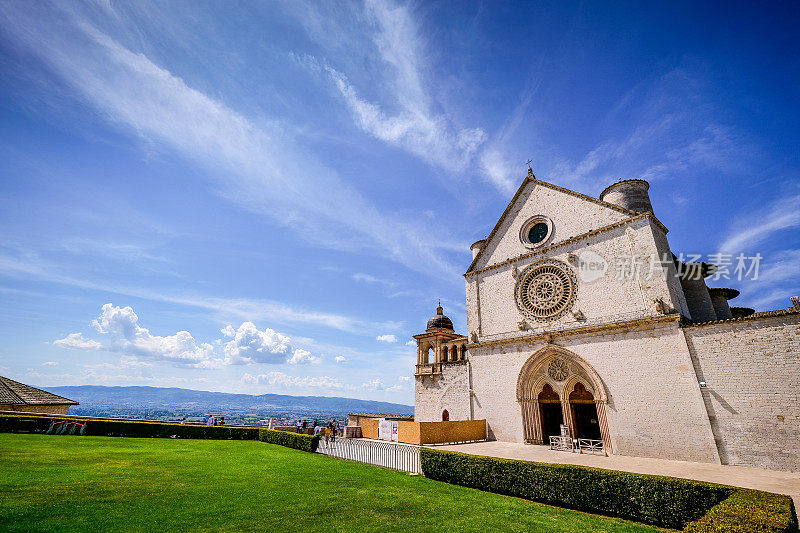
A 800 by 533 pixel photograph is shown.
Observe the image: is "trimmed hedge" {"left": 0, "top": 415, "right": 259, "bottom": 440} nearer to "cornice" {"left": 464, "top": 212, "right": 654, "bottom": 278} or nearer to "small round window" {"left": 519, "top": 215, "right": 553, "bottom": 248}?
"cornice" {"left": 464, "top": 212, "right": 654, "bottom": 278}

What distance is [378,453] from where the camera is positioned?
18.1 metres

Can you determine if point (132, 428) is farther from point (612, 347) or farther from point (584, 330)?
point (612, 347)

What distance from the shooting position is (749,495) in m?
7.96

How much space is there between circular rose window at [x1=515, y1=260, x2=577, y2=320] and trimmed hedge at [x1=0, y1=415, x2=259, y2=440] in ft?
77.7

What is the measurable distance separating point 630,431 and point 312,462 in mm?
16612

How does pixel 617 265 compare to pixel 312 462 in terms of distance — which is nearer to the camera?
pixel 312 462

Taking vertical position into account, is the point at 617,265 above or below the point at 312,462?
above

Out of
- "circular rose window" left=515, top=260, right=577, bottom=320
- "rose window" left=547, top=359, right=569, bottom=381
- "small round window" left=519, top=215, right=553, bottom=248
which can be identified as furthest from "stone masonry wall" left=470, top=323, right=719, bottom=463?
"small round window" left=519, top=215, right=553, bottom=248

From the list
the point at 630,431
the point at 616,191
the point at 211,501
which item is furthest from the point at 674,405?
the point at 211,501

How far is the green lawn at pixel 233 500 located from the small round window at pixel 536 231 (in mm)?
17964

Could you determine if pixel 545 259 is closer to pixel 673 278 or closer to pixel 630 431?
pixel 673 278

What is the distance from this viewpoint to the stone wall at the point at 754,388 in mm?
15039

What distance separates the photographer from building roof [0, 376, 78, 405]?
3122cm

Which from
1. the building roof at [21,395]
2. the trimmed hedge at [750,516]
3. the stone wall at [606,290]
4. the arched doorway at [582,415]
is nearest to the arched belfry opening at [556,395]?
the arched doorway at [582,415]
